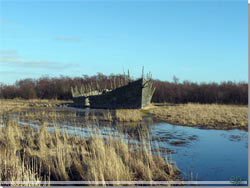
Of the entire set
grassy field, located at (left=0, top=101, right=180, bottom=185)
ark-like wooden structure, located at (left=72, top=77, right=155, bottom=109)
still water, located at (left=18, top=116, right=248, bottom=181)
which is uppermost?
ark-like wooden structure, located at (left=72, top=77, right=155, bottom=109)

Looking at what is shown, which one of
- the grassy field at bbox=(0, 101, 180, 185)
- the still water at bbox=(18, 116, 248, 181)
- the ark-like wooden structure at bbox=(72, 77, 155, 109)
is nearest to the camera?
the grassy field at bbox=(0, 101, 180, 185)

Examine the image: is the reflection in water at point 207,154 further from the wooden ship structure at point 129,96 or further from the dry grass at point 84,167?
the wooden ship structure at point 129,96

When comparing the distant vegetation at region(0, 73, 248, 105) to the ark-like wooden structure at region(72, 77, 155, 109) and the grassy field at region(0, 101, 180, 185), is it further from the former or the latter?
the grassy field at region(0, 101, 180, 185)

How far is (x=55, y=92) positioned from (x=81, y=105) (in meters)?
18.2

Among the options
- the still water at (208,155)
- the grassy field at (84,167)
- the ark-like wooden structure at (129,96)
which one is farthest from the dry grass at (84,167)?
the ark-like wooden structure at (129,96)

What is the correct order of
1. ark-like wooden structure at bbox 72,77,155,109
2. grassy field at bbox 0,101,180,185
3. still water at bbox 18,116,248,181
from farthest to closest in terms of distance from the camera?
ark-like wooden structure at bbox 72,77,155,109
still water at bbox 18,116,248,181
grassy field at bbox 0,101,180,185

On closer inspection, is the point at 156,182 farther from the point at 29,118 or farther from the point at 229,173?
the point at 29,118

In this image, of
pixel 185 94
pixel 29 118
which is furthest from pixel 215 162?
pixel 185 94

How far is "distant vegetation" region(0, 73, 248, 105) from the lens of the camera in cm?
3800

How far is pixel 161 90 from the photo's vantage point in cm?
4400

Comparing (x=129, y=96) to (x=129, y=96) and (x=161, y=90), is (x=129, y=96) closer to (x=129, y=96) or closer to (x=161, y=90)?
(x=129, y=96)

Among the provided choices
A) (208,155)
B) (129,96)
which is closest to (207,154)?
(208,155)

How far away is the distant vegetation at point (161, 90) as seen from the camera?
125ft

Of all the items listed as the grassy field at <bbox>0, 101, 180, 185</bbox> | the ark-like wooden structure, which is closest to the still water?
the grassy field at <bbox>0, 101, 180, 185</bbox>
